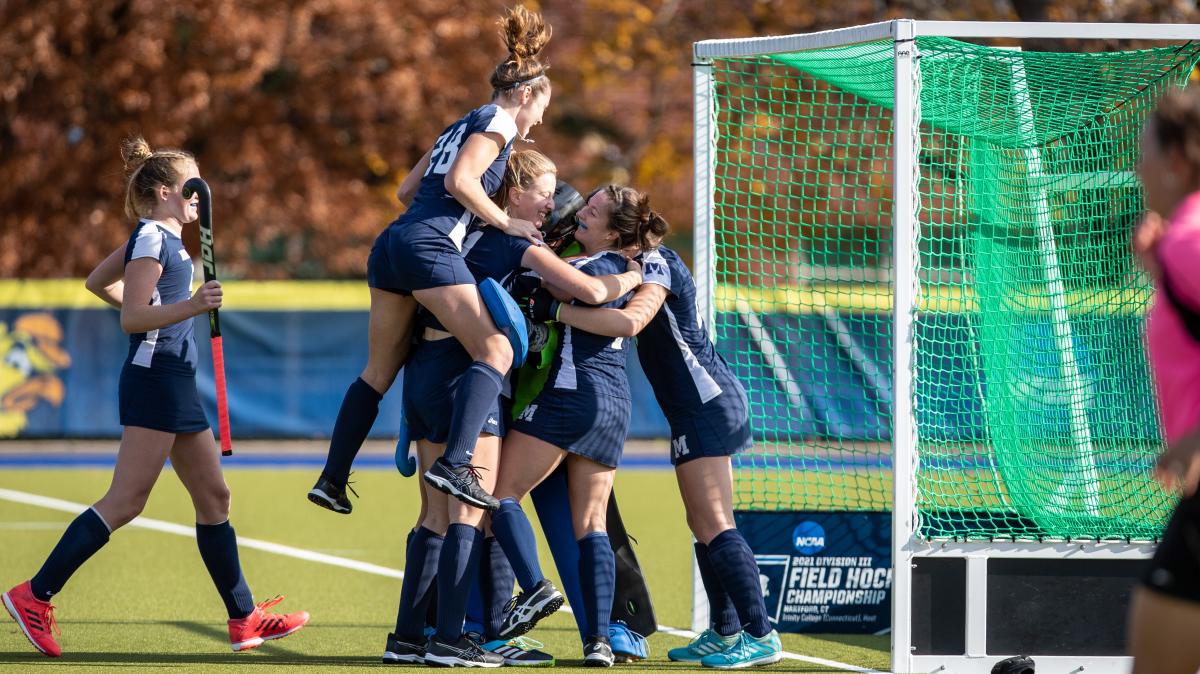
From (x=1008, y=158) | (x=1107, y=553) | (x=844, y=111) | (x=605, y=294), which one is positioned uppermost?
(x=844, y=111)

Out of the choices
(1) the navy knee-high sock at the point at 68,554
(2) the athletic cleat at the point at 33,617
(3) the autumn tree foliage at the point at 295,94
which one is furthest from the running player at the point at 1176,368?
(3) the autumn tree foliage at the point at 295,94

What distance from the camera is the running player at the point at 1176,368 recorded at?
3061 millimetres

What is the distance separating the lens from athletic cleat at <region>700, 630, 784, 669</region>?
18.0 ft

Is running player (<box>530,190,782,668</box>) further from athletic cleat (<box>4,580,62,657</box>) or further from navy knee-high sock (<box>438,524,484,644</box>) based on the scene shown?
athletic cleat (<box>4,580,62,657</box>)

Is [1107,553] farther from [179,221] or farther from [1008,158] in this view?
[179,221]

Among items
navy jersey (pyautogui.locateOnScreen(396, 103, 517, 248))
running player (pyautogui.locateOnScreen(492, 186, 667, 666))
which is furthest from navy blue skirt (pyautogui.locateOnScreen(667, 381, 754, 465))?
navy jersey (pyautogui.locateOnScreen(396, 103, 517, 248))

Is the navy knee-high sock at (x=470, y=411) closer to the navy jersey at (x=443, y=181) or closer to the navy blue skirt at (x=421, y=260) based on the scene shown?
the navy blue skirt at (x=421, y=260)

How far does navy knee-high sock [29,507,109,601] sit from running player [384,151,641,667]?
128 cm

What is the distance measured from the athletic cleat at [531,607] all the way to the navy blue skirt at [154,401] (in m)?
1.48

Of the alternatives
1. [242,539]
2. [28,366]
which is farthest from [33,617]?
[28,366]

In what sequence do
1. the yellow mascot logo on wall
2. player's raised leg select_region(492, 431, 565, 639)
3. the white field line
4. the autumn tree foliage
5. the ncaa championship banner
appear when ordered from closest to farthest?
player's raised leg select_region(492, 431, 565, 639), the white field line, the ncaa championship banner, the yellow mascot logo on wall, the autumn tree foliage

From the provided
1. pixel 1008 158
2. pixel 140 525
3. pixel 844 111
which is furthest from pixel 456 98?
pixel 1008 158

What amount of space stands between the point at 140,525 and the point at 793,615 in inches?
217

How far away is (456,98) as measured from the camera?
23062 mm
